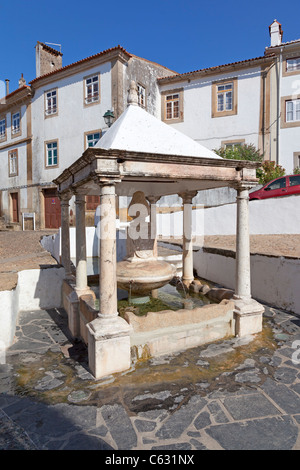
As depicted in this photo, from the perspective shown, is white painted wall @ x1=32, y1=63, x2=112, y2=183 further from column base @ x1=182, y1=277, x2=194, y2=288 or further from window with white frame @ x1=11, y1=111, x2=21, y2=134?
column base @ x1=182, y1=277, x2=194, y2=288

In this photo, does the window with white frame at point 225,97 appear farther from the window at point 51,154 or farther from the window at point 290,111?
the window at point 51,154

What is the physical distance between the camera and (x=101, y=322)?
4.40 m

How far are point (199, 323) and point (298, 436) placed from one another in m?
2.31

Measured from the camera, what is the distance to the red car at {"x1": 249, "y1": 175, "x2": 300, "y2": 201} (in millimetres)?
13008

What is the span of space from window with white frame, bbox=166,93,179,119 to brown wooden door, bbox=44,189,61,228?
9980mm

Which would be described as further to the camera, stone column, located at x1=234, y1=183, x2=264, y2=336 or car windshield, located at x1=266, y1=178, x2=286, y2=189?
car windshield, located at x1=266, y1=178, x2=286, y2=189

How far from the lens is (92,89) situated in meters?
19.1

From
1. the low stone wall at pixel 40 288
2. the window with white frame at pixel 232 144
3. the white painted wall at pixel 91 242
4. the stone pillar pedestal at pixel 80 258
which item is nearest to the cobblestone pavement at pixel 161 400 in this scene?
the stone pillar pedestal at pixel 80 258

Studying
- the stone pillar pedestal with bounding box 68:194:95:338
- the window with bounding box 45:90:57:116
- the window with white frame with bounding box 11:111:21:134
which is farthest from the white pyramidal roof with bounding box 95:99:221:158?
the window with white frame with bounding box 11:111:21:134

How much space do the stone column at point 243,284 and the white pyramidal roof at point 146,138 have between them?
3.25 feet

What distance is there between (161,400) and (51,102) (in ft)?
71.7

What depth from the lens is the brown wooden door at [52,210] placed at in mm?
21328
